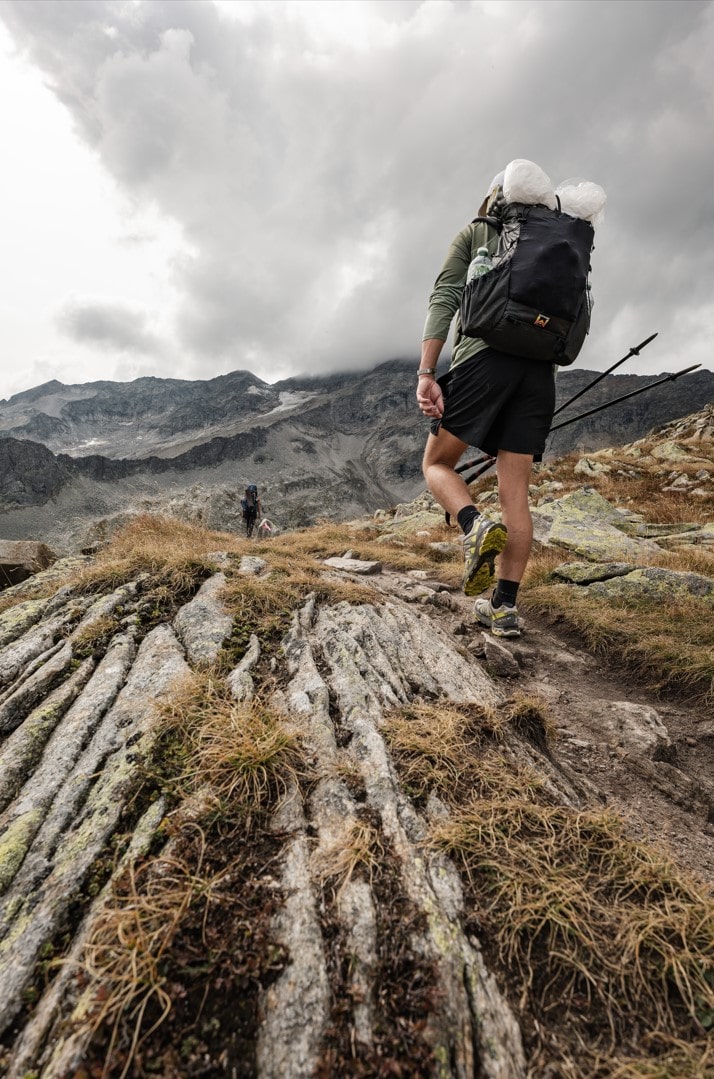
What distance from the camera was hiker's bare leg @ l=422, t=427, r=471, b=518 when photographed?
482 centimetres

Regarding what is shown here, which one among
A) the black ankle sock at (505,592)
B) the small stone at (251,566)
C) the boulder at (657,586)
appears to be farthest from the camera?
the small stone at (251,566)

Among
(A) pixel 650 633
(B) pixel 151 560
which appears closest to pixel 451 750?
(A) pixel 650 633

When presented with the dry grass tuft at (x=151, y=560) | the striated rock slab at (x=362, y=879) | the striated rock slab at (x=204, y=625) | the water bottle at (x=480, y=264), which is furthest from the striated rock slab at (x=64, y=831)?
the water bottle at (x=480, y=264)

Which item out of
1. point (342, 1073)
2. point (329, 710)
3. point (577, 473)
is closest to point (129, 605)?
point (329, 710)

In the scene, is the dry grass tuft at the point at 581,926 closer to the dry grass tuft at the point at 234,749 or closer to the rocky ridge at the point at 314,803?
the rocky ridge at the point at 314,803

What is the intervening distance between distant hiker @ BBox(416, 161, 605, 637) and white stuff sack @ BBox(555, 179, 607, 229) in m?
0.02

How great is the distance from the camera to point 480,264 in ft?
14.2

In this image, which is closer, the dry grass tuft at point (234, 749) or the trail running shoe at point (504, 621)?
the dry grass tuft at point (234, 749)

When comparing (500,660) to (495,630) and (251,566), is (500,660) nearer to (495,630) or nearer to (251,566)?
(495,630)

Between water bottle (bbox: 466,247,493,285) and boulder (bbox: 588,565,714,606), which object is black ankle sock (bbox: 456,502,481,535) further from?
boulder (bbox: 588,565,714,606)

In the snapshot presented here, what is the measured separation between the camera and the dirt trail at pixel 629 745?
9.41 ft

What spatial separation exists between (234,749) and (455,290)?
4.74 metres

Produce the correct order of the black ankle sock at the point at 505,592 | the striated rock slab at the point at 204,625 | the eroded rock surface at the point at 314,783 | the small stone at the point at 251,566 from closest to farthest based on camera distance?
the eroded rock surface at the point at 314,783 → the striated rock slab at the point at 204,625 → the black ankle sock at the point at 505,592 → the small stone at the point at 251,566

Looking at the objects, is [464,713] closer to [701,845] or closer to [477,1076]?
[701,845]
